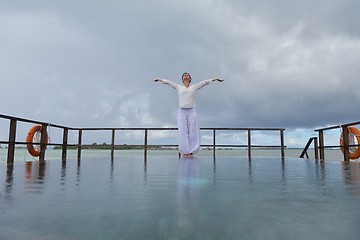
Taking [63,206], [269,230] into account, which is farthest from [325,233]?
[63,206]

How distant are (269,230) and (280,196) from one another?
1.83 ft

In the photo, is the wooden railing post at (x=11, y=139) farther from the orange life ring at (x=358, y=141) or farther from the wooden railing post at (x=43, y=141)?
the orange life ring at (x=358, y=141)

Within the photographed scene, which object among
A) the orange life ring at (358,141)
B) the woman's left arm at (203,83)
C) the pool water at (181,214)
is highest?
the woman's left arm at (203,83)

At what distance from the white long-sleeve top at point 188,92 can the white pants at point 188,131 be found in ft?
0.40

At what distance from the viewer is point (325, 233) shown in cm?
76

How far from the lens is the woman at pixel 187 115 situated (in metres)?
5.20

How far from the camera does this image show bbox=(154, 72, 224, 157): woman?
5.20 metres

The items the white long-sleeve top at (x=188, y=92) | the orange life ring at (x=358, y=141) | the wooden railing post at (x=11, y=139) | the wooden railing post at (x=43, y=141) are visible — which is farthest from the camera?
the orange life ring at (x=358, y=141)

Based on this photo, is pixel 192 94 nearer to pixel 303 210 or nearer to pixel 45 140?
pixel 45 140

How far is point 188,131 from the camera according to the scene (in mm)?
5293

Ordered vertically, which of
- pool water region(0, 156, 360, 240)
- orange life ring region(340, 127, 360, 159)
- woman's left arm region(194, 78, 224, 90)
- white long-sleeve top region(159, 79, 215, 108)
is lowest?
pool water region(0, 156, 360, 240)

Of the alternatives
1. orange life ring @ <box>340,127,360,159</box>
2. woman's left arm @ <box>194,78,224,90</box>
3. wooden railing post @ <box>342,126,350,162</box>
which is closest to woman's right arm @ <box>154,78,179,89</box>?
woman's left arm @ <box>194,78,224,90</box>

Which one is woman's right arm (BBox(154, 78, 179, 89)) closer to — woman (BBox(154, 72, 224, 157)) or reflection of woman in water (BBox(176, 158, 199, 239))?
woman (BBox(154, 72, 224, 157))

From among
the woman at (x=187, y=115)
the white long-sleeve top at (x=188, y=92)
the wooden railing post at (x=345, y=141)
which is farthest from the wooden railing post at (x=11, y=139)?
the wooden railing post at (x=345, y=141)
